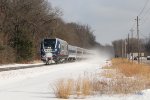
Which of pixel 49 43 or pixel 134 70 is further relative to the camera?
pixel 49 43

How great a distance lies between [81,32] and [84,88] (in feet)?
588

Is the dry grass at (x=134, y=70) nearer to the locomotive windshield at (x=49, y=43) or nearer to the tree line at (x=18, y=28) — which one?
the locomotive windshield at (x=49, y=43)

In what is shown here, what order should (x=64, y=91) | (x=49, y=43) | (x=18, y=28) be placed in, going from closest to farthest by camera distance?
(x=64, y=91), (x=49, y=43), (x=18, y=28)

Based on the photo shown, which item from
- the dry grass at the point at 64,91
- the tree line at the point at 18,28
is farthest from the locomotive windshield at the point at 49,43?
the dry grass at the point at 64,91

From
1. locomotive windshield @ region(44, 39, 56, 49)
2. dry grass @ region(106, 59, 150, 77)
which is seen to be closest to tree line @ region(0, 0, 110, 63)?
locomotive windshield @ region(44, 39, 56, 49)

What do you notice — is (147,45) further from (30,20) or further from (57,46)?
(57,46)

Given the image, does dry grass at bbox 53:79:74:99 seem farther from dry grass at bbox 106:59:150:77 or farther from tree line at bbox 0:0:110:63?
tree line at bbox 0:0:110:63

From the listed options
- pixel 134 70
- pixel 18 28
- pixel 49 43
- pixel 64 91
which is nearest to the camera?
pixel 64 91

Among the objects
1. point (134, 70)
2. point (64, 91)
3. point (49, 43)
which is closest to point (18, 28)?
point (49, 43)

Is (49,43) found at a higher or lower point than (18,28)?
lower

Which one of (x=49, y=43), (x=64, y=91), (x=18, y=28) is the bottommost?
(x=64, y=91)

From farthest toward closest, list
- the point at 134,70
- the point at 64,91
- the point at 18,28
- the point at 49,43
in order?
the point at 18,28
the point at 49,43
the point at 134,70
the point at 64,91

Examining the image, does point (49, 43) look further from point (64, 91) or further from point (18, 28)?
point (64, 91)

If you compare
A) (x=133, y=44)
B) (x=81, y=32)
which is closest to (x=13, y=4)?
(x=133, y=44)
